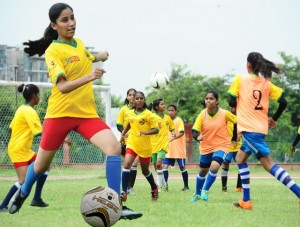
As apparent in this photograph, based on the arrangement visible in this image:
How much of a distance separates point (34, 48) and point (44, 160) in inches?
49.6

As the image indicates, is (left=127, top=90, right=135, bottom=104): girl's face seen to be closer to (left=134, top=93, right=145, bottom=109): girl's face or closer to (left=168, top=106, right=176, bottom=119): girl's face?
(left=134, top=93, right=145, bottom=109): girl's face

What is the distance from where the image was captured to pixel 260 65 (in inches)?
343

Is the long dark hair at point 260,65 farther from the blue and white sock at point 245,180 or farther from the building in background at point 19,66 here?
the building in background at point 19,66

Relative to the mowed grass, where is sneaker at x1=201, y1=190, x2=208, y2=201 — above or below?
below

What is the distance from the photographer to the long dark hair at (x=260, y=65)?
8.71 metres

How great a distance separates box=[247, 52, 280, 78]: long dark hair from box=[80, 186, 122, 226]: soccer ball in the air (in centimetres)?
332

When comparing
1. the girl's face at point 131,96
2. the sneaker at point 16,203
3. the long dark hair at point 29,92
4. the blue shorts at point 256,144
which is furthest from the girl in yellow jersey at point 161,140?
the sneaker at point 16,203

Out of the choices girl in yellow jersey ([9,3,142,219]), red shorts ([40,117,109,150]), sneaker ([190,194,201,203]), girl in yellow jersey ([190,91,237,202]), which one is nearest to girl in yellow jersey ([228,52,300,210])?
sneaker ([190,194,201,203])

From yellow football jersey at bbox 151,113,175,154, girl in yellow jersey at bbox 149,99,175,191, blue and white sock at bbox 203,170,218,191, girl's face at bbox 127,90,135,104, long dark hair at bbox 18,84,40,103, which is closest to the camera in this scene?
long dark hair at bbox 18,84,40,103

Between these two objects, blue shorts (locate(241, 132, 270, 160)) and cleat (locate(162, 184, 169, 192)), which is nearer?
blue shorts (locate(241, 132, 270, 160))

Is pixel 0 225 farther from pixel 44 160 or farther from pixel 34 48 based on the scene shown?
pixel 34 48

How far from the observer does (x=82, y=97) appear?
677 centimetres

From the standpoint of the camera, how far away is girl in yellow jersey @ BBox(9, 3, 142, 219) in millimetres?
6543

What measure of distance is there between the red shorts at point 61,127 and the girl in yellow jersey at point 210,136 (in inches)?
151
